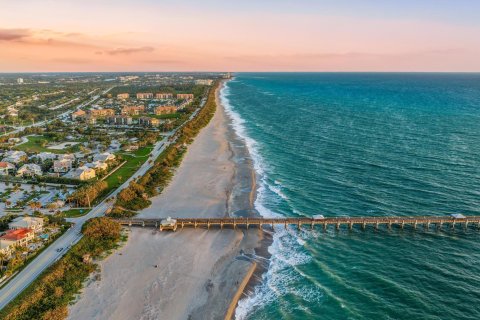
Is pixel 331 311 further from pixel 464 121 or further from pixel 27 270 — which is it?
pixel 464 121

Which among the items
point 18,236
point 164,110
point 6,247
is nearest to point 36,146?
point 18,236

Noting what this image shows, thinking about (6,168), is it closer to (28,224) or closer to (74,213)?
(74,213)

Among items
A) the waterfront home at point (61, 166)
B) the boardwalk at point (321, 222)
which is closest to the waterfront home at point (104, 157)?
the waterfront home at point (61, 166)

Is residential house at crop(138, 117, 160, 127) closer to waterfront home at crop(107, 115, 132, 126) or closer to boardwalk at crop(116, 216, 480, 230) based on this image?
waterfront home at crop(107, 115, 132, 126)

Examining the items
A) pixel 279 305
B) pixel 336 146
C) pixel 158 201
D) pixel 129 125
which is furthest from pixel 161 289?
pixel 129 125

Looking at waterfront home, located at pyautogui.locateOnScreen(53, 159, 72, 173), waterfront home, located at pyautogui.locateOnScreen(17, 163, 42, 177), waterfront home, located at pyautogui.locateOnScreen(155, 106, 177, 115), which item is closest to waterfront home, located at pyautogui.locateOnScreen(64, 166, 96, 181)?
waterfront home, located at pyautogui.locateOnScreen(53, 159, 72, 173)

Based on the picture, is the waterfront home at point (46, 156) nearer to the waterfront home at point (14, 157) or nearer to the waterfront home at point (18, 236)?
the waterfront home at point (14, 157)
